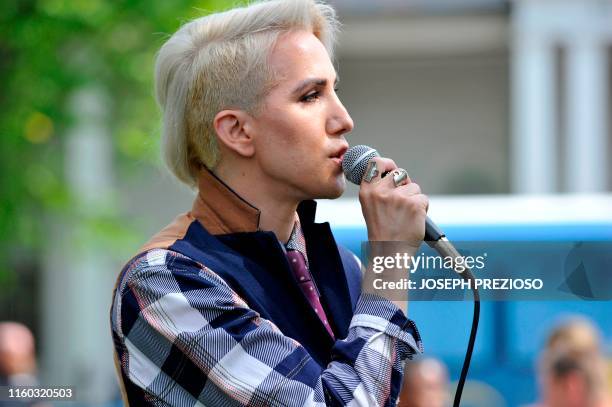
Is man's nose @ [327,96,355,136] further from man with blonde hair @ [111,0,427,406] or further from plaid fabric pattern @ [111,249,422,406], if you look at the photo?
plaid fabric pattern @ [111,249,422,406]

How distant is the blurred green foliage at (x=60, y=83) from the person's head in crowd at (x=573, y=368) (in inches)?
150

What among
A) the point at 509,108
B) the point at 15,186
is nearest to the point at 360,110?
the point at 509,108

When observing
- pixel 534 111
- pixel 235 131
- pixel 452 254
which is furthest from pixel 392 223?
pixel 534 111

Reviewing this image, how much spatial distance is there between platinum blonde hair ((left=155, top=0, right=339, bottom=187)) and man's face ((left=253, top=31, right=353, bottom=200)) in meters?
0.03

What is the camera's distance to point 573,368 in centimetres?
255

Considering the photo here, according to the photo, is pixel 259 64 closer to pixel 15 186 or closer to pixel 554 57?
pixel 15 186

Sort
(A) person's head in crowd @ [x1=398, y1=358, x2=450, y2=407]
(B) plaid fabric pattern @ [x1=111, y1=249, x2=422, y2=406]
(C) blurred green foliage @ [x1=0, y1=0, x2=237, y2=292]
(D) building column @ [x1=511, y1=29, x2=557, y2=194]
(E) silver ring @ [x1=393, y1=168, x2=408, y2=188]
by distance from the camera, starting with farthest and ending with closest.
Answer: (D) building column @ [x1=511, y1=29, x2=557, y2=194], (C) blurred green foliage @ [x1=0, y1=0, x2=237, y2=292], (A) person's head in crowd @ [x1=398, y1=358, x2=450, y2=407], (E) silver ring @ [x1=393, y1=168, x2=408, y2=188], (B) plaid fabric pattern @ [x1=111, y1=249, x2=422, y2=406]

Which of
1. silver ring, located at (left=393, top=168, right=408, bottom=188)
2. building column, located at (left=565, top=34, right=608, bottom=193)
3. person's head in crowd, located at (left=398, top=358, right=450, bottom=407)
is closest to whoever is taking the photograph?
silver ring, located at (left=393, top=168, right=408, bottom=188)

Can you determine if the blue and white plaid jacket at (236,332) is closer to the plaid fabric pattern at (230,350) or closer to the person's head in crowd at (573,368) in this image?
the plaid fabric pattern at (230,350)

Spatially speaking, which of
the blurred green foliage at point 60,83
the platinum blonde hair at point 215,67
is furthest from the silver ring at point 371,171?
the blurred green foliage at point 60,83

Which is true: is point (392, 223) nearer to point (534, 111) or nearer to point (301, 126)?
point (301, 126)

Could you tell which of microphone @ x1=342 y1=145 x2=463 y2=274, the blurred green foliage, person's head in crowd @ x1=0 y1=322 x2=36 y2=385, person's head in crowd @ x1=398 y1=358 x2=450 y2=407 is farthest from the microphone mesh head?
the blurred green foliage

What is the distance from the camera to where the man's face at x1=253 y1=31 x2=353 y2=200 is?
183 centimetres

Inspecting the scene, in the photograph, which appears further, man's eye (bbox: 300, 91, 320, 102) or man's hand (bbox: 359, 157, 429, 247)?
man's eye (bbox: 300, 91, 320, 102)
